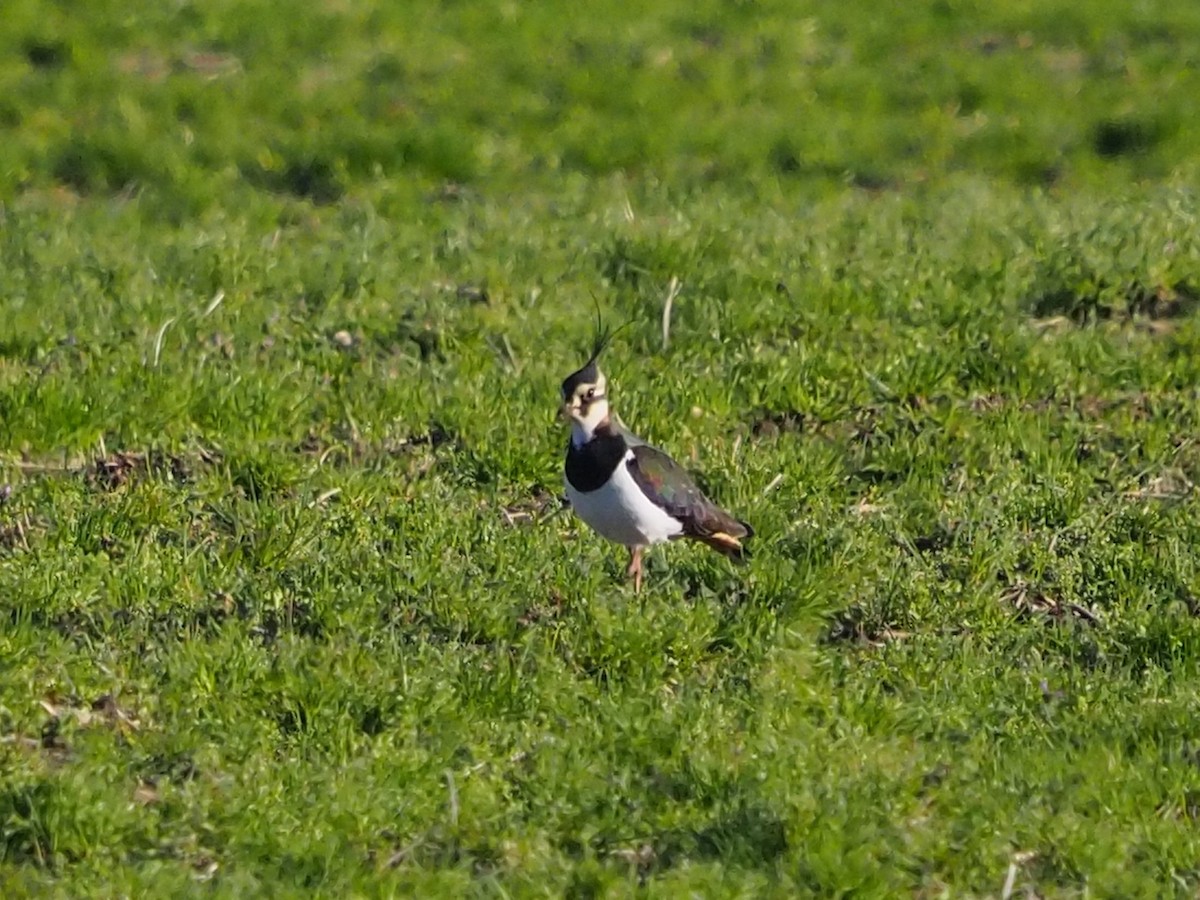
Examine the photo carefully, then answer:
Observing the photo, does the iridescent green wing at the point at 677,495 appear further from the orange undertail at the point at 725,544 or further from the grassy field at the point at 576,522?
the grassy field at the point at 576,522

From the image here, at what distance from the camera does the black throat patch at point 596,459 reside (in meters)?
5.90

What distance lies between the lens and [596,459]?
595 centimetres

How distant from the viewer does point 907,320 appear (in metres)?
7.79

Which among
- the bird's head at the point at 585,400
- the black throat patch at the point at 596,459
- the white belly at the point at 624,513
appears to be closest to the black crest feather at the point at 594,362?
the bird's head at the point at 585,400

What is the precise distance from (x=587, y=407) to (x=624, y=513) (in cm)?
→ 36

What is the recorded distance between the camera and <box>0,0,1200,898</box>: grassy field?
4.74 meters

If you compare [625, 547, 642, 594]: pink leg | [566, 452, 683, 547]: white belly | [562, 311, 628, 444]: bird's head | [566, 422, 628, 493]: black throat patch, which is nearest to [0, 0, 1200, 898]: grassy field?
[625, 547, 642, 594]: pink leg

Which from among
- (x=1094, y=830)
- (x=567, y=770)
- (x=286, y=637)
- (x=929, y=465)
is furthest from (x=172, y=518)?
(x=1094, y=830)

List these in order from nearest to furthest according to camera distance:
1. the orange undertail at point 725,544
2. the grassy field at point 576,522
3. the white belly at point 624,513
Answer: the grassy field at point 576,522, the white belly at point 624,513, the orange undertail at point 725,544

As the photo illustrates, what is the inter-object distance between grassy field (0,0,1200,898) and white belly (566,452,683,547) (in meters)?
0.18

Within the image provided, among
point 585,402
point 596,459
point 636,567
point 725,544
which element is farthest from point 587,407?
point 725,544

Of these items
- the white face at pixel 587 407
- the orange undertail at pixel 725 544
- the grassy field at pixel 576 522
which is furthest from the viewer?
the orange undertail at pixel 725 544

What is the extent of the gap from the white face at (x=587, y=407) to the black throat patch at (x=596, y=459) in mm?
30

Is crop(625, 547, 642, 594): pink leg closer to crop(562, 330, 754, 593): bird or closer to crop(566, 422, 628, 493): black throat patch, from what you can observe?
crop(562, 330, 754, 593): bird
